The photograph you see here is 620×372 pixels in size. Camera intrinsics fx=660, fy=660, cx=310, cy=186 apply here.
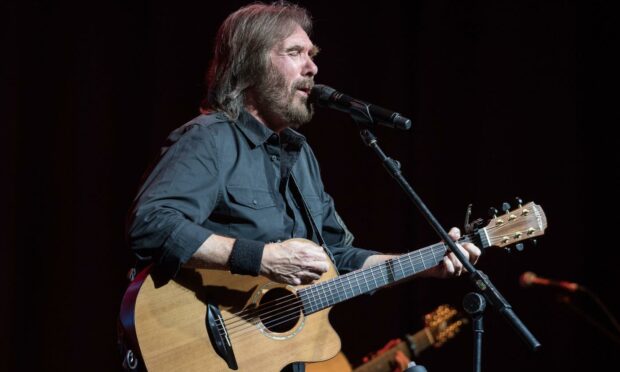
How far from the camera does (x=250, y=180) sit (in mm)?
2600

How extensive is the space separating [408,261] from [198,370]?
949mm

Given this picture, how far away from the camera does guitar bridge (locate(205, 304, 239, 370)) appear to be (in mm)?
2246

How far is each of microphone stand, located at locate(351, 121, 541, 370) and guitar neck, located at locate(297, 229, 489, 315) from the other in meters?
0.43

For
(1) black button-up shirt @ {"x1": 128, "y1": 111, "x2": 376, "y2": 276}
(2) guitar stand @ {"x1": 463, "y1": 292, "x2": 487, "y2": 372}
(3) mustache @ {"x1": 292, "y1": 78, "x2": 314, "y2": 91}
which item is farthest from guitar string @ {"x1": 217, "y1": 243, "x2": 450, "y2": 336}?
(3) mustache @ {"x1": 292, "y1": 78, "x2": 314, "y2": 91}

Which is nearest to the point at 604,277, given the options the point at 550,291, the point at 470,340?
the point at 550,291

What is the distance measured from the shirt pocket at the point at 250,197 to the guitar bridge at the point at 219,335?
0.44 m

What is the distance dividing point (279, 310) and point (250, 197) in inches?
17.7

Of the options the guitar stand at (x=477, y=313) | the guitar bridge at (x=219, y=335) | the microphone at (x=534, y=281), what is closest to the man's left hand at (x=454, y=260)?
the guitar stand at (x=477, y=313)

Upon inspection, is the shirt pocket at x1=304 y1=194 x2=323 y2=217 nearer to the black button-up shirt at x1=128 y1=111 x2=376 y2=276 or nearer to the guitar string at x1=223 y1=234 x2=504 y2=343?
the black button-up shirt at x1=128 y1=111 x2=376 y2=276

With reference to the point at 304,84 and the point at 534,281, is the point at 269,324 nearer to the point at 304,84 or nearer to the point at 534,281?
the point at 304,84

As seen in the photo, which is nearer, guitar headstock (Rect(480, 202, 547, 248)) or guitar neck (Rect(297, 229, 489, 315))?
guitar neck (Rect(297, 229, 489, 315))

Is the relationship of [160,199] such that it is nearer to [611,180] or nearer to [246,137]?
[246,137]

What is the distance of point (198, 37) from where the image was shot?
4.18 metres

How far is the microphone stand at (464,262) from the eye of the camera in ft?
6.73
